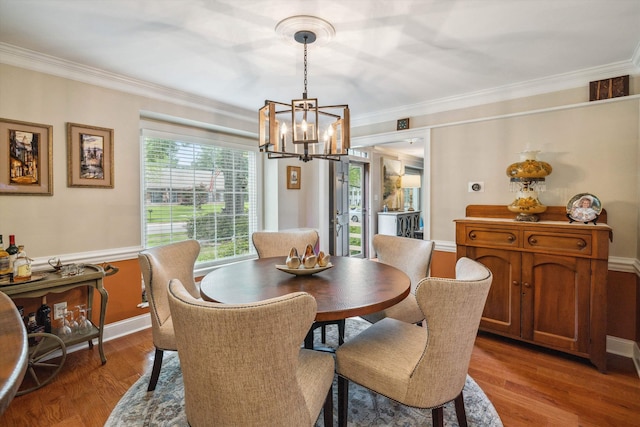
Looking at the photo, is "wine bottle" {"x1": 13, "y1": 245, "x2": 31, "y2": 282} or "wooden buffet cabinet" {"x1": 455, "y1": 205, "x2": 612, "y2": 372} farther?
"wooden buffet cabinet" {"x1": 455, "y1": 205, "x2": 612, "y2": 372}

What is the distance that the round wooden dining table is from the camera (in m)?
1.48

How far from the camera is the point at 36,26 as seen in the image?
1969mm

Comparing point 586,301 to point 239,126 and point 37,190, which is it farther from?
point 37,190

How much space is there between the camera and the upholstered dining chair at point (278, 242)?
118 inches

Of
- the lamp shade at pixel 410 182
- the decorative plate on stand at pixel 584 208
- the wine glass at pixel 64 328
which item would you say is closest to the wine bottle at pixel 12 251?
the wine glass at pixel 64 328

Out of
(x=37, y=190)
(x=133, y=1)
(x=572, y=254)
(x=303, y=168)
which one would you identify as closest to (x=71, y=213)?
(x=37, y=190)

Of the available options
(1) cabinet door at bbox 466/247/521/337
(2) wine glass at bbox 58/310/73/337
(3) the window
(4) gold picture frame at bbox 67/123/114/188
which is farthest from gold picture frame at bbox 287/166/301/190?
(2) wine glass at bbox 58/310/73/337

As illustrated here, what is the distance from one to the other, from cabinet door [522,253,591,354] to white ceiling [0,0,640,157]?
1.58m

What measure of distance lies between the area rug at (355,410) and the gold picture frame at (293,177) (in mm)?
2793

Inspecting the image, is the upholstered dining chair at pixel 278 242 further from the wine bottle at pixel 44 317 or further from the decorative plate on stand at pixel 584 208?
the decorative plate on stand at pixel 584 208

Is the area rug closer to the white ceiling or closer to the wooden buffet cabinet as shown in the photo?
the wooden buffet cabinet

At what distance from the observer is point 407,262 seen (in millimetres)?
2629

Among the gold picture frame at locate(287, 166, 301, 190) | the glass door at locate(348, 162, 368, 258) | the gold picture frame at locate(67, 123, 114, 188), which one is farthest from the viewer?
the glass door at locate(348, 162, 368, 258)

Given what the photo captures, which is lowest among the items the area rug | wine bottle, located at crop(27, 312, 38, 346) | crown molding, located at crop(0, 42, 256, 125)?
the area rug
